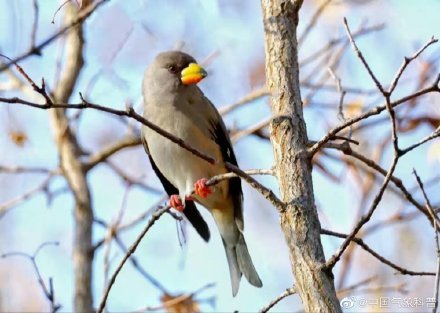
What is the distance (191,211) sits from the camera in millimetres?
4695

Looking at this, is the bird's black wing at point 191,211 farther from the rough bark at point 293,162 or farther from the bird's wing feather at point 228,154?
the rough bark at point 293,162

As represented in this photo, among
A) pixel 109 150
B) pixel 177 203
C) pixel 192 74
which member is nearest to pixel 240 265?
pixel 177 203

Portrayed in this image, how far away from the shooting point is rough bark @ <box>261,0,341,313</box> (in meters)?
2.44

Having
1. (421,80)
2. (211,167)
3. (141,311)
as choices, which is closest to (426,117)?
(421,80)

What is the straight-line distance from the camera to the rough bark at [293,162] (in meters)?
2.44

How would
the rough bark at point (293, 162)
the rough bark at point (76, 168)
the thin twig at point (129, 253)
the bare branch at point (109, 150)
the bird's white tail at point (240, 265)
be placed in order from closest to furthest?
the rough bark at point (293, 162) < the thin twig at point (129, 253) < the bird's white tail at point (240, 265) < the rough bark at point (76, 168) < the bare branch at point (109, 150)

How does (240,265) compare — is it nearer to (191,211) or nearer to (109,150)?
(191,211)

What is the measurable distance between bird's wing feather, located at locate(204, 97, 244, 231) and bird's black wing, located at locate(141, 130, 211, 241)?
0.19 meters

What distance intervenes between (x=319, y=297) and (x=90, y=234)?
306cm

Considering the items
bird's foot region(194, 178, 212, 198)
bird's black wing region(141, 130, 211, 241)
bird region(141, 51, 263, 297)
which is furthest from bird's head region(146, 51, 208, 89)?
bird's foot region(194, 178, 212, 198)

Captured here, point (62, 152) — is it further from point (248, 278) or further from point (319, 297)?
point (319, 297)

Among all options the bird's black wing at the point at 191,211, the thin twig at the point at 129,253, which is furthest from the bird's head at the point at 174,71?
the thin twig at the point at 129,253

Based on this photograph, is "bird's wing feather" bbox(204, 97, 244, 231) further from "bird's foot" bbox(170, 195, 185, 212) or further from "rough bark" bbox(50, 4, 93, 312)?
"rough bark" bbox(50, 4, 93, 312)

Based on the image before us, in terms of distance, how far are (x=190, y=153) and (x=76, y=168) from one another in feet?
4.71
